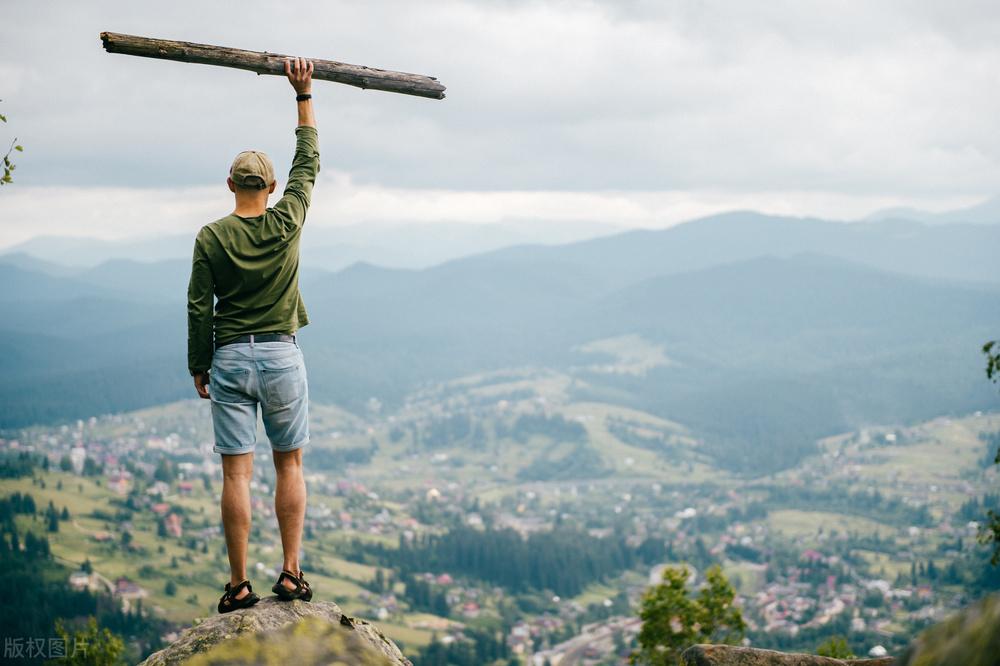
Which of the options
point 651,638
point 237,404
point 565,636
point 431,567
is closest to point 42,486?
point 431,567

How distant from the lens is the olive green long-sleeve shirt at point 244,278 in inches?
267

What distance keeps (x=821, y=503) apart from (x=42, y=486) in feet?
430

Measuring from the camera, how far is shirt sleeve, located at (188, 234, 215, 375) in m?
6.79

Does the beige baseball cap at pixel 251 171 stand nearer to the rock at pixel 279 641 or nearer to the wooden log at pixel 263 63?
the wooden log at pixel 263 63

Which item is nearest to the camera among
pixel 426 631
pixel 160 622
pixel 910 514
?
pixel 160 622

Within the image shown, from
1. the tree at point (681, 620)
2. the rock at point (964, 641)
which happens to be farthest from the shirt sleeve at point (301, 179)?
the tree at point (681, 620)

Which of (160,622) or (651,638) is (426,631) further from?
(651,638)

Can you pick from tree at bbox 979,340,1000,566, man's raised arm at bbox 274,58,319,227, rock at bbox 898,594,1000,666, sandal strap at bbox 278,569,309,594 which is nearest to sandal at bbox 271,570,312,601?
sandal strap at bbox 278,569,309,594

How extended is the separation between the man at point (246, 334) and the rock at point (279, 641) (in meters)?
0.21

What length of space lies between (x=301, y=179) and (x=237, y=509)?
9.64ft

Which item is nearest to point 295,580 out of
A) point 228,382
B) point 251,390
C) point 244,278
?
point 251,390

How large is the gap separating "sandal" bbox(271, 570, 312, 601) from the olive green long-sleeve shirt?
1.97 metres

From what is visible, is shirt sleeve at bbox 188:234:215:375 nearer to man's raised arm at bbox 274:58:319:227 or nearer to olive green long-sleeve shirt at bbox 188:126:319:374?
olive green long-sleeve shirt at bbox 188:126:319:374

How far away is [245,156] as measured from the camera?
6891 millimetres
